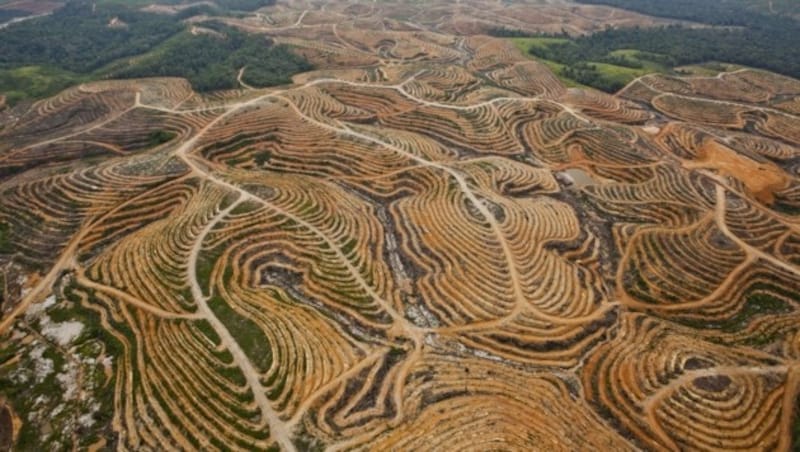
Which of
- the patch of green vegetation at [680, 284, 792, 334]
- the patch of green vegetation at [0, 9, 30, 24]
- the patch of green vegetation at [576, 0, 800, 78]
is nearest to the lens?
the patch of green vegetation at [680, 284, 792, 334]

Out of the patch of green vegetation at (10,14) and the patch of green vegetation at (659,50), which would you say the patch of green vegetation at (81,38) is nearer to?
the patch of green vegetation at (10,14)

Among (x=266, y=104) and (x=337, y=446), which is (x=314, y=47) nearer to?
(x=266, y=104)

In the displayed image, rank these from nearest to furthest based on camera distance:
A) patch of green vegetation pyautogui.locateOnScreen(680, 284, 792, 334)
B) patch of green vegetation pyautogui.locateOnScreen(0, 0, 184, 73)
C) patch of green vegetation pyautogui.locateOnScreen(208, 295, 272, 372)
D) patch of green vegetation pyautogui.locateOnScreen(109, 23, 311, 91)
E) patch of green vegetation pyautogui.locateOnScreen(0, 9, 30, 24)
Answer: patch of green vegetation pyautogui.locateOnScreen(208, 295, 272, 372), patch of green vegetation pyautogui.locateOnScreen(680, 284, 792, 334), patch of green vegetation pyautogui.locateOnScreen(109, 23, 311, 91), patch of green vegetation pyautogui.locateOnScreen(0, 0, 184, 73), patch of green vegetation pyautogui.locateOnScreen(0, 9, 30, 24)

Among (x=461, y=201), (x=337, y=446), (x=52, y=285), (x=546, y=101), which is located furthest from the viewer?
(x=546, y=101)

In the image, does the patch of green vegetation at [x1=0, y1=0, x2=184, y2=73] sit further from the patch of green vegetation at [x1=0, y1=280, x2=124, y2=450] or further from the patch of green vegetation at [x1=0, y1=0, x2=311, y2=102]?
the patch of green vegetation at [x1=0, y1=280, x2=124, y2=450]

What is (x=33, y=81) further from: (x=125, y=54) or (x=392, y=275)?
(x=392, y=275)

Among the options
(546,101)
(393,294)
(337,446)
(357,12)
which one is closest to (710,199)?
(546,101)

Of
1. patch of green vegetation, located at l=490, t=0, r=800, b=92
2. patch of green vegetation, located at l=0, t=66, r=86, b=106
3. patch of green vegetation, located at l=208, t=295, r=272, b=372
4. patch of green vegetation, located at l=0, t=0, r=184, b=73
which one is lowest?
patch of green vegetation, located at l=208, t=295, r=272, b=372

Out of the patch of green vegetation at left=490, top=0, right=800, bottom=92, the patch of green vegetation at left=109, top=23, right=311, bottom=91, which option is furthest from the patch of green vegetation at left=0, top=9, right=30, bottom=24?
the patch of green vegetation at left=490, top=0, right=800, bottom=92
